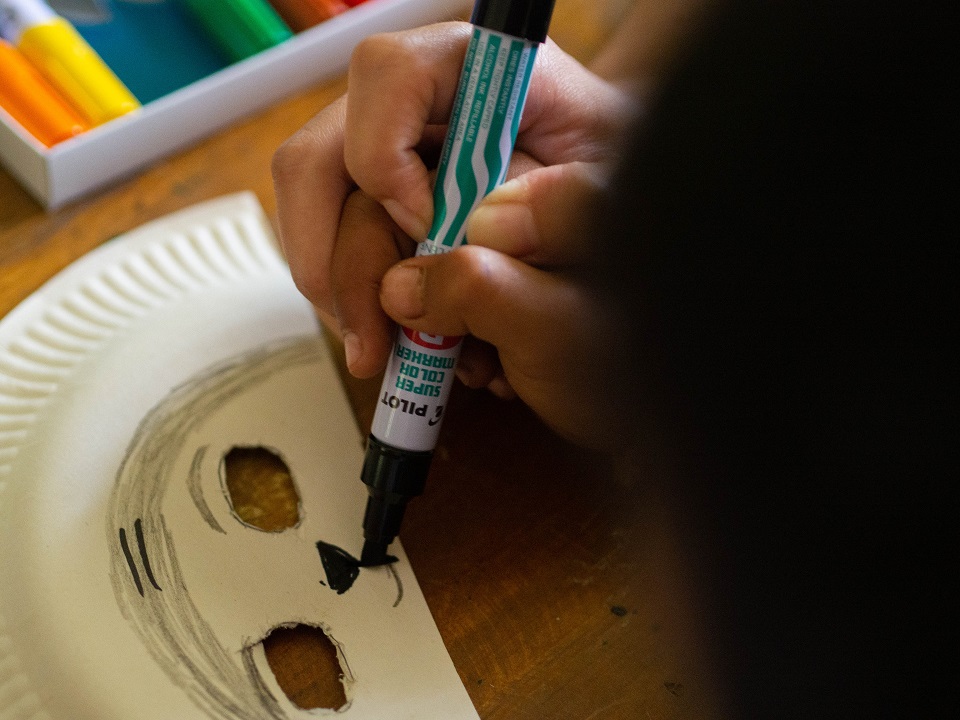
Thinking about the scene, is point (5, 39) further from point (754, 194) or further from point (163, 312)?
point (754, 194)

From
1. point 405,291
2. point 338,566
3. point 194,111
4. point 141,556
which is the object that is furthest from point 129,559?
point 194,111

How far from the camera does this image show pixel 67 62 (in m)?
0.62

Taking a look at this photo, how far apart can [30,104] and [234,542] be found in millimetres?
374

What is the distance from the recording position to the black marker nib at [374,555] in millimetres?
474

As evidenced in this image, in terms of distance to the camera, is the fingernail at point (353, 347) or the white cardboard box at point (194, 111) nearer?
the fingernail at point (353, 347)

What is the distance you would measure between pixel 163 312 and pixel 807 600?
1.64 feet

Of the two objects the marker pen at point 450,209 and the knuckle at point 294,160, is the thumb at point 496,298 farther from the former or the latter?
the knuckle at point 294,160

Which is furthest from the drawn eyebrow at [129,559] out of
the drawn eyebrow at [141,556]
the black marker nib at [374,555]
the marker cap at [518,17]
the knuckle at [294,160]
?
the marker cap at [518,17]

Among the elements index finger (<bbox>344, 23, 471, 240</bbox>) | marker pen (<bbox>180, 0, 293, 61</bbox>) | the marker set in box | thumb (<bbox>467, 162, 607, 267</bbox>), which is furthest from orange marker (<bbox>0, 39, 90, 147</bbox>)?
thumb (<bbox>467, 162, 607, 267</bbox>)

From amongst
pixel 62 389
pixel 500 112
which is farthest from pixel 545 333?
pixel 62 389

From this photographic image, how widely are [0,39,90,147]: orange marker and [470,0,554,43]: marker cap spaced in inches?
14.8

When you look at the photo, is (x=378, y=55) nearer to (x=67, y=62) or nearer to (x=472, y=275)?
(x=472, y=275)

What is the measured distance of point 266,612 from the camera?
0.46m

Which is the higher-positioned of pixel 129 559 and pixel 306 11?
pixel 306 11
